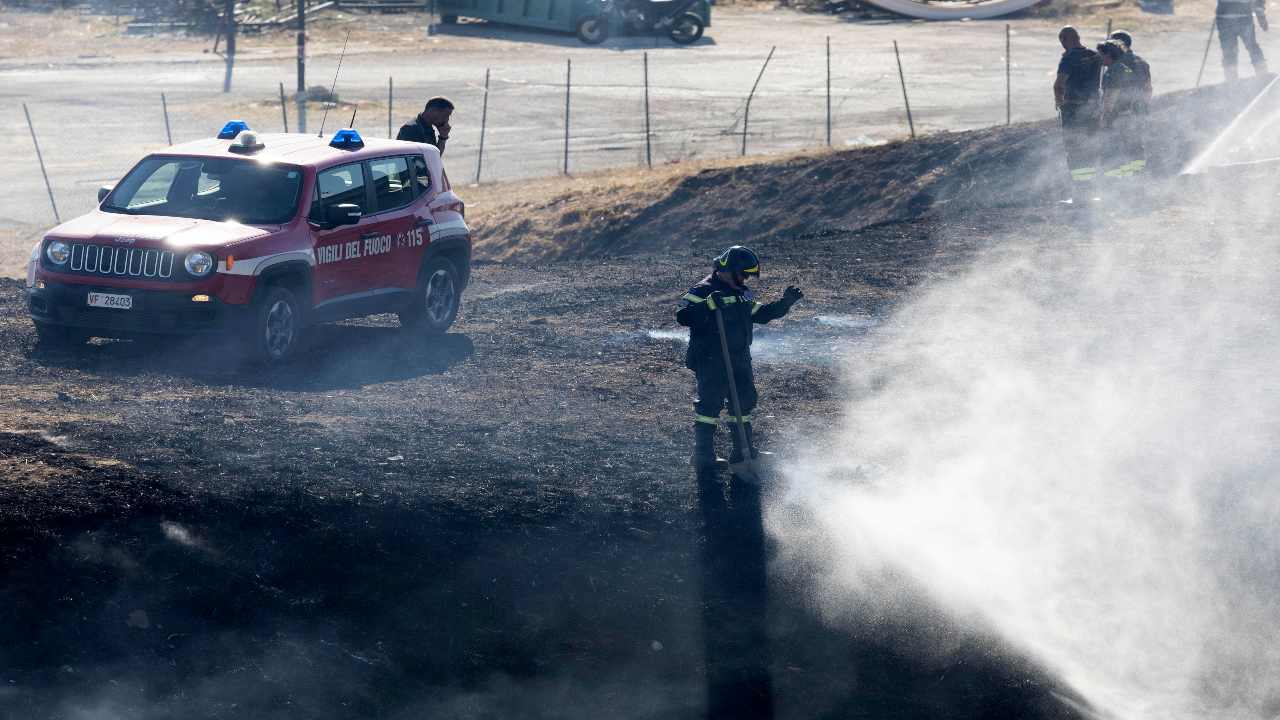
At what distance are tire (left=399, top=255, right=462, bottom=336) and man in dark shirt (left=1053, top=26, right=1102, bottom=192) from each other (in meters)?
8.21

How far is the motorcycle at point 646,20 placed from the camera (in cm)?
4509

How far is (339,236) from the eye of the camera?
13.0 meters

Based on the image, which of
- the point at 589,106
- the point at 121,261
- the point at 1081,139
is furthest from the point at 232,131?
the point at 589,106

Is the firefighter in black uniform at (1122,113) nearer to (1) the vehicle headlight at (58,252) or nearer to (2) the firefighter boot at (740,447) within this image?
(2) the firefighter boot at (740,447)

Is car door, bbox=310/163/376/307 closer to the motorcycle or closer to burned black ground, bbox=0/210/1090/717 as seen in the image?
burned black ground, bbox=0/210/1090/717

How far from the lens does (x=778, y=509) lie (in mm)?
9195

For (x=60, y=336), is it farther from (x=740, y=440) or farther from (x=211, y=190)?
(x=740, y=440)

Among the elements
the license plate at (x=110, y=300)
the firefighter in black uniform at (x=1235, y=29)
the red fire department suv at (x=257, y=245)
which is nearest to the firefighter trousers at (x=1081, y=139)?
the firefighter in black uniform at (x=1235, y=29)

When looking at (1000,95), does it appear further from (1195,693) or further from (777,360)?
(1195,693)

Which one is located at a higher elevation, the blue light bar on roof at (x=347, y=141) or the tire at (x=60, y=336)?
the blue light bar on roof at (x=347, y=141)

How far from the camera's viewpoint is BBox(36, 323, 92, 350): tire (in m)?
12.4

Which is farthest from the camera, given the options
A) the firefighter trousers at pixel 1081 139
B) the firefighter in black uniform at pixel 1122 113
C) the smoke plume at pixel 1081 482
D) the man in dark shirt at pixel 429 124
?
the firefighter in black uniform at pixel 1122 113

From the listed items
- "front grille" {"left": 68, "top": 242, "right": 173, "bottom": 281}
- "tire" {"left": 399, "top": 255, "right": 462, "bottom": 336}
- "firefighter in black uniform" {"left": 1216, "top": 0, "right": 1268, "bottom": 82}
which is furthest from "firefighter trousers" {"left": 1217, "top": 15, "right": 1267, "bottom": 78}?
"front grille" {"left": 68, "top": 242, "right": 173, "bottom": 281}

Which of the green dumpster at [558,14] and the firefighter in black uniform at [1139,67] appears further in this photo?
the green dumpster at [558,14]
